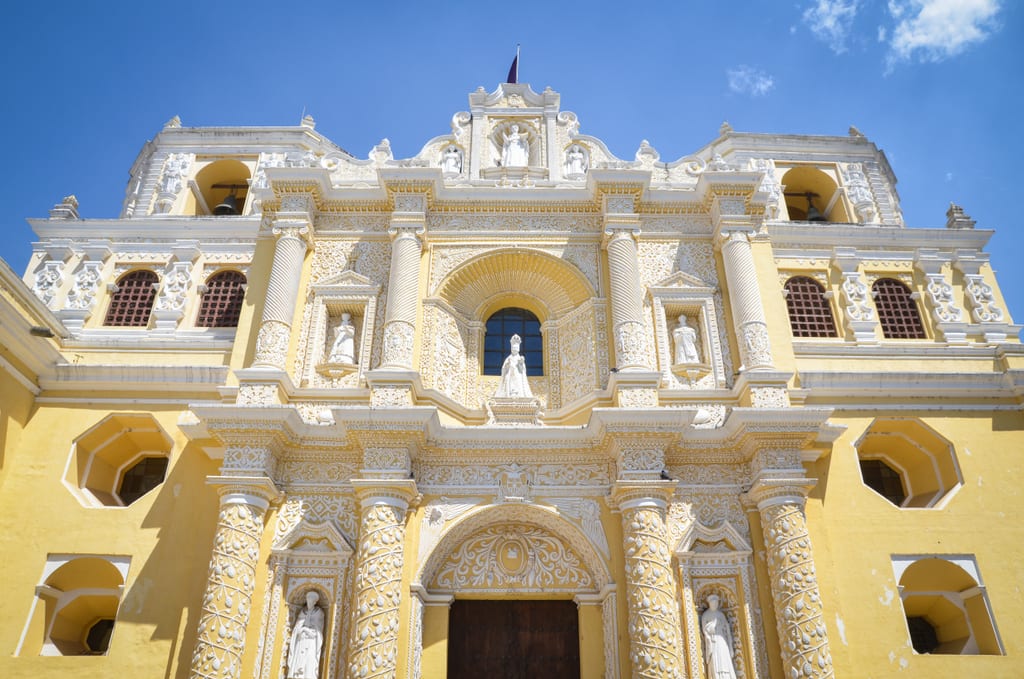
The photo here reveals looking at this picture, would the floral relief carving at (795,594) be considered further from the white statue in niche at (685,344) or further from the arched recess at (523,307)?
the arched recess at (523,307)

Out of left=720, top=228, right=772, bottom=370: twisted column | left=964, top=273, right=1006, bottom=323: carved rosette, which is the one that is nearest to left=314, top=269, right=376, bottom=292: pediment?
left=720, top=228, right=772, bottom=370: twisted column

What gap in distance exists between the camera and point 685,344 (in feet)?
41.4

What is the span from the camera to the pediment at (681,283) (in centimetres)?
1317

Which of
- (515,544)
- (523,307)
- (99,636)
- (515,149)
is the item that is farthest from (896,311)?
(99,636)

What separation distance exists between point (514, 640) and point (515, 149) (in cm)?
948

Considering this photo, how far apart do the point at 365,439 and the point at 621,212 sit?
6.27 meters

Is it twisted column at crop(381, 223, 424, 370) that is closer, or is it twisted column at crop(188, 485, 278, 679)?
twisted column at crop(188, 485, 278, 679)

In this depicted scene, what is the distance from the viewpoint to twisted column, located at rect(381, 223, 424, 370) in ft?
39.3

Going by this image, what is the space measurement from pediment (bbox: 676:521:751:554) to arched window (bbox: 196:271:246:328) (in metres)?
8.81

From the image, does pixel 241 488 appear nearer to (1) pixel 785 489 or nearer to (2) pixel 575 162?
(1) pixel 785 489

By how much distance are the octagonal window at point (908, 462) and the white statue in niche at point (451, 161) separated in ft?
29.8

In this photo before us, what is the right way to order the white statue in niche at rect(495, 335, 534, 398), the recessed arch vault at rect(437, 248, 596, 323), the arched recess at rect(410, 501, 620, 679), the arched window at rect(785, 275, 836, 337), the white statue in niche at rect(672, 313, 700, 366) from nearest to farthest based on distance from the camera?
the arched recess at rect(410, 501, 620, 679), the white statue in niche at rect(495, 335, 534, 398), the white statue in niche at rect(672, 313, 700, 366), the recessed arch vault at rect(437, 248, 596, 323), the arched window at rect(785, 275, 836, 337)

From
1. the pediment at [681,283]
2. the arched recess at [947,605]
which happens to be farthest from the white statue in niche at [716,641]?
the pediment at [681,283]

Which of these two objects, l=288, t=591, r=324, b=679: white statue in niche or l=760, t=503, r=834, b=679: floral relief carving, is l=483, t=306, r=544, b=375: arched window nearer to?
l=760, t=503, r=834, b=679: floral relief carving
